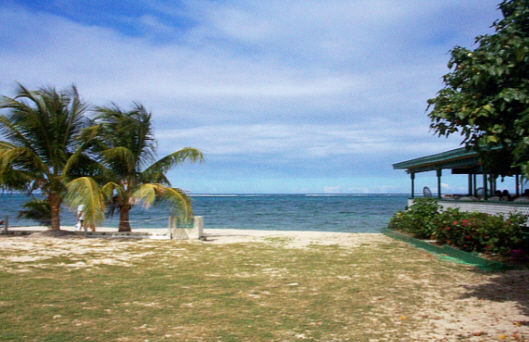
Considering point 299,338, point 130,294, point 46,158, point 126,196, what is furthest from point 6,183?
point 299,338

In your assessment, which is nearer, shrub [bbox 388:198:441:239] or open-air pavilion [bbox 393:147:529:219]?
open-air pavilion [bbox 393:147:529:219]

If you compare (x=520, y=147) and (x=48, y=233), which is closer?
(x=520, y=147)

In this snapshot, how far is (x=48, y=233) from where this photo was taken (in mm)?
14375

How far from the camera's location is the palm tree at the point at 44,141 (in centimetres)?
1389

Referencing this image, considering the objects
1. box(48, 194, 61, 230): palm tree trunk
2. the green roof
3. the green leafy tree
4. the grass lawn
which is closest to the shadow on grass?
the grass lawn

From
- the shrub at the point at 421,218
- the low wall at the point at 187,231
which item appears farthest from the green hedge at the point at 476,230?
the low wall at the point at 187,231

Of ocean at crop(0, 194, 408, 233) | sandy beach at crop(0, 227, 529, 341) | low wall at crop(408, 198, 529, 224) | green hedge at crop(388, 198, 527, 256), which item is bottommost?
ocean at crop(0, 194, 408, 233)

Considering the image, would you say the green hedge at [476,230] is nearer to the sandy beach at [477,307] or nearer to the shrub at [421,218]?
the shrub at [421,218]

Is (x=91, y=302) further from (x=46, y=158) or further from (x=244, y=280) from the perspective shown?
(x=46, y=158)

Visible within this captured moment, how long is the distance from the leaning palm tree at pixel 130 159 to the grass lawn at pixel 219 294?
3512 mm

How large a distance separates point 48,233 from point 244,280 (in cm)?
937

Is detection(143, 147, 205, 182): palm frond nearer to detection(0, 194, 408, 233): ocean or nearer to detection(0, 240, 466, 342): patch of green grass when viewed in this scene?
detection(0, 194, 408, 233): ocean

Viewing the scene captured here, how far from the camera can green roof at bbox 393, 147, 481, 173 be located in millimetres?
12672

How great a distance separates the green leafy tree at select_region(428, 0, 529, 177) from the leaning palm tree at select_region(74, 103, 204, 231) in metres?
9.94
